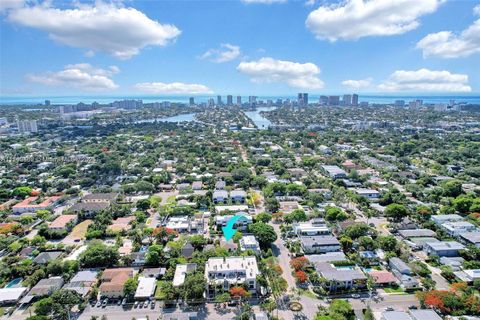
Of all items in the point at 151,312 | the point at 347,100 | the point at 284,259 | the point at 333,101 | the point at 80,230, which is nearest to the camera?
the point at 151,312

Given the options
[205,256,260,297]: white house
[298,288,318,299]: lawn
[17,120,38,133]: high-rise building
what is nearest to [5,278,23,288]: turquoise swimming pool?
[205,256,260,297]: white house

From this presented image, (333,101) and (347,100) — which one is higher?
(347,100)

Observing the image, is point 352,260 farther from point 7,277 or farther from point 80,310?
point 7,277

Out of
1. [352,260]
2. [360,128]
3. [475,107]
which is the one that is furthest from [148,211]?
[475,107]

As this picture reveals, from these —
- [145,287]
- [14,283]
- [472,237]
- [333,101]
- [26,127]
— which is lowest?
[14,283]

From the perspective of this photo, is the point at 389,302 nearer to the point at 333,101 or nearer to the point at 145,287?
the point at 145,287

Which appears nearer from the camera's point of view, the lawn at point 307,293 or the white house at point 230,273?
the lawn at point 307,293

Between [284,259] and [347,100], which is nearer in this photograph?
[284,259]

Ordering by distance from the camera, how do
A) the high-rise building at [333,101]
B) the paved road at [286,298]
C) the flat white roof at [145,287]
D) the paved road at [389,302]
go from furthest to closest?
the high-rise building at [333,101], the flat white roof at [145,287], the paved road at [389,302], the paved road at [286,298]

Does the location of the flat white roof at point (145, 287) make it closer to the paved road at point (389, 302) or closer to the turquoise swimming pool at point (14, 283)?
the turquoise swimming pool at point (14, 283)

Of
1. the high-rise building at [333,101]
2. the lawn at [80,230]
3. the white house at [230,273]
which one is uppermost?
the high-rise building at [333,101]

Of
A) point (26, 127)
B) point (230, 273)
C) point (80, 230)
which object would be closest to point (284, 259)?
point (230, 273)

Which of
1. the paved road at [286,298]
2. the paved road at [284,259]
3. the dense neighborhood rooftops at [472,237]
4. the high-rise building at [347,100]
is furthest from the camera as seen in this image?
the high-rise building at [347,100]

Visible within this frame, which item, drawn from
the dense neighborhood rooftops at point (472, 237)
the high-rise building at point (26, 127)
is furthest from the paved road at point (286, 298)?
the high-rise building at point (26, 127)
